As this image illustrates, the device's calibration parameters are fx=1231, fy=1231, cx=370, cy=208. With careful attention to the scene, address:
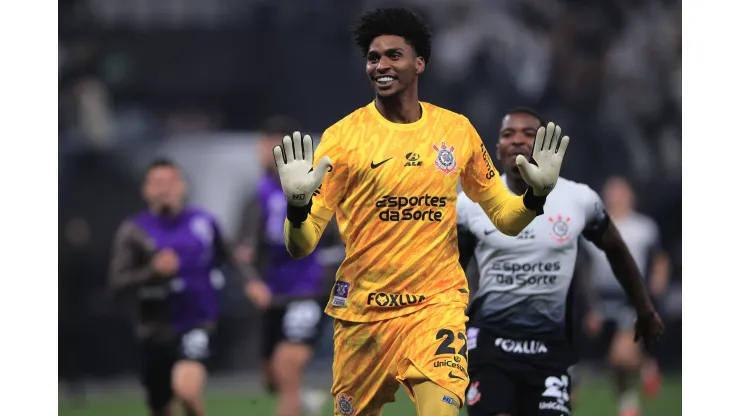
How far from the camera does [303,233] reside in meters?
6.11

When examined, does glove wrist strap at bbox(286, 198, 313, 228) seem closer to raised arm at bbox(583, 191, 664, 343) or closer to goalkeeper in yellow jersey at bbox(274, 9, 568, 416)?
goalkeeper in yellow jersey at bbox(274, 9, 568, 416)

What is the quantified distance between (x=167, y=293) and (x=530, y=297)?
4.09 meters

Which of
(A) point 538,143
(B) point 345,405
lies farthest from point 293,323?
(A) point 538,143

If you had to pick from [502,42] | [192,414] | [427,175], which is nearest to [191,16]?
[502,42]

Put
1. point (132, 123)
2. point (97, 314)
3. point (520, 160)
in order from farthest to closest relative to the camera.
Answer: point (132, 123) < point (97, 314) < point (520, 160)

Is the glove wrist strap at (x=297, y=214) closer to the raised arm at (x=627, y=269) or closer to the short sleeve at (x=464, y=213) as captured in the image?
the short sleeve at (x=464, y=213)

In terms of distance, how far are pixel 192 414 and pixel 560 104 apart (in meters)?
10.1

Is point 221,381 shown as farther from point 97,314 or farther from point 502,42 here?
point 502,42

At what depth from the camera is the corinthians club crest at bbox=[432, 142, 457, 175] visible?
21.1 feet

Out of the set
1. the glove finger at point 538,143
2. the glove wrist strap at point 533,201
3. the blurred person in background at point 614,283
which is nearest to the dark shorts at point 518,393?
the glove wrist strap at point 533,201

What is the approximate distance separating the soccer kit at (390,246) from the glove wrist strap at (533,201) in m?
0.03

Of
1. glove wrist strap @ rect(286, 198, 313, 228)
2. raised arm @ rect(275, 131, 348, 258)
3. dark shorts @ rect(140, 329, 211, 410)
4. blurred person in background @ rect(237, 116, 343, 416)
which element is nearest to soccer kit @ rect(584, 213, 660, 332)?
blurred person in background @ rect(237, 116, 343, 416)

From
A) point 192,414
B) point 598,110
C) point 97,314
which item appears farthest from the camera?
point 598,110

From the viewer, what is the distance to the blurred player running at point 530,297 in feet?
23.8
